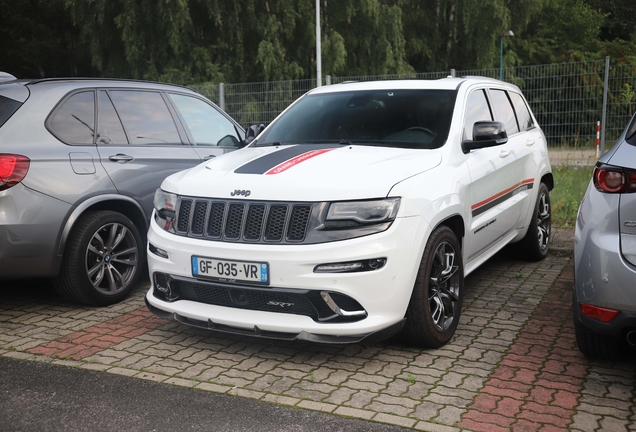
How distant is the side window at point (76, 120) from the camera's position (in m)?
5.38

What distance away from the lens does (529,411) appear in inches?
143

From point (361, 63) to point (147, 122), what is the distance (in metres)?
25.0

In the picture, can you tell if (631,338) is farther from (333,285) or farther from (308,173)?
(308,173)

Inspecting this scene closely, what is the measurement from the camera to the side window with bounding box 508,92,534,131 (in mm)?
6801

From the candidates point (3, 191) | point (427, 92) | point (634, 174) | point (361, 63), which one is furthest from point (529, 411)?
point (361, 63)

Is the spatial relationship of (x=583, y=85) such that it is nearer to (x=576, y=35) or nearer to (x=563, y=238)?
(x=563, y=238)

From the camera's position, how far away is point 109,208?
578 centimetres

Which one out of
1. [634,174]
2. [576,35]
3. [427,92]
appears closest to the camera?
[634,174]

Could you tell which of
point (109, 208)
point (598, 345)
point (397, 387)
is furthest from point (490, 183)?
point (109, 208)

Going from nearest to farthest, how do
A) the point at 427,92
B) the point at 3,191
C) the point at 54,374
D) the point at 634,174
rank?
the point at 634,174, the point at 54,374, the point at 3,191, the point at 427,92

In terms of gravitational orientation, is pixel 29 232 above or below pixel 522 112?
below

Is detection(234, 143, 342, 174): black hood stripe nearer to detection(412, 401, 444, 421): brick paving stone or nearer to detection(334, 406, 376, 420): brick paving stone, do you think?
detection(334, 406, 376, 420): brick paving stone

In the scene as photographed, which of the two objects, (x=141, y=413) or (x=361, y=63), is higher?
(x=361, y=63)

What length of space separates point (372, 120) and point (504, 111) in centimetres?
170
